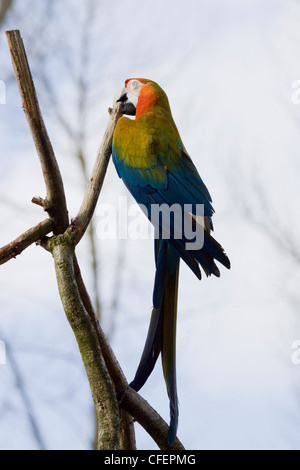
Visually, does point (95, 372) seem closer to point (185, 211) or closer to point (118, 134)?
point (185, 211)

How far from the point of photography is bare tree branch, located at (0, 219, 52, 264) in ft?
5.72

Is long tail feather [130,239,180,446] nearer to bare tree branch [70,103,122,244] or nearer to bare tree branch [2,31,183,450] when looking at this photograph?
bare tree branch [2,31,183,450]

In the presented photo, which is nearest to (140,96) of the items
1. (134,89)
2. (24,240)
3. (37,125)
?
(134,89)

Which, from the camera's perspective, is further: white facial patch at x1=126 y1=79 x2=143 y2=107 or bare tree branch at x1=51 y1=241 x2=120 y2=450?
white facial patch at x1=126 y1=79 x2=143 y2=107

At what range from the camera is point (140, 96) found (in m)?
2.10

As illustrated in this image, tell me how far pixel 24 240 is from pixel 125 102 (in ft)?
2.34

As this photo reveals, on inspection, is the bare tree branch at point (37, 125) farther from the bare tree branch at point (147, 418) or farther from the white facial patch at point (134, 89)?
the bare tree branch at point (147, 418)

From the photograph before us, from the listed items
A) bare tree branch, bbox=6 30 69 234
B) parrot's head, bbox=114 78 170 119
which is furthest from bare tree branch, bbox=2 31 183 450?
parrot's head, bbox=114 78 170 119

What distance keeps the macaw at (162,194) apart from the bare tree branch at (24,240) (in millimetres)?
340

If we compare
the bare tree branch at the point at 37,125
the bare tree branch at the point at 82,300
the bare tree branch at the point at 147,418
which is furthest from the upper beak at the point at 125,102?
the bare tree branch at the point at 147,418

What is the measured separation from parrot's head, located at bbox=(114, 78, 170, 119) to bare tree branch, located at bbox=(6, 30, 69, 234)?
1.57ft

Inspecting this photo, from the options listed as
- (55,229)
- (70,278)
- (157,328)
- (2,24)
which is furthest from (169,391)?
(2,24)

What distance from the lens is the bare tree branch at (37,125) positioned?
5.57 feet
